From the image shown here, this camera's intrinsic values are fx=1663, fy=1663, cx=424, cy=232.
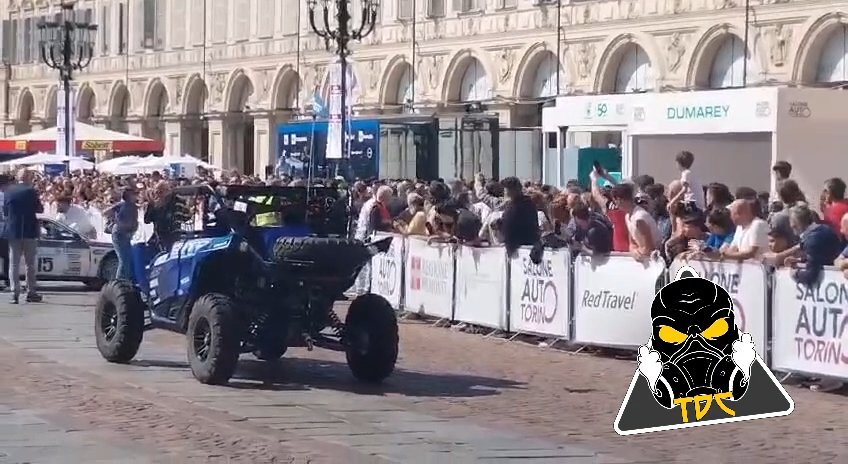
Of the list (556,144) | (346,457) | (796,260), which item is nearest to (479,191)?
(556,144)

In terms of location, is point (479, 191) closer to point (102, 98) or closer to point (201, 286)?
point (201, 286)

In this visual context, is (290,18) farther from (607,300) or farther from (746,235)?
(746,235)

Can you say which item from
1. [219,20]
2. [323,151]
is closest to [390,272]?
[323,151]

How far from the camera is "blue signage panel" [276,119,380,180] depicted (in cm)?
3806

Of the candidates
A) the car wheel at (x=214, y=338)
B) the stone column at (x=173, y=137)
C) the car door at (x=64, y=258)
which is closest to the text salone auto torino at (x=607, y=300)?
the car wheel at (x=214, y=338)

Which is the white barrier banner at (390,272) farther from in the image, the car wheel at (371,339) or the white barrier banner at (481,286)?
the car wheel at (371,339)

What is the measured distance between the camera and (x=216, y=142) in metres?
60.8

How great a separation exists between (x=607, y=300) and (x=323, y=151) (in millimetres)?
24030

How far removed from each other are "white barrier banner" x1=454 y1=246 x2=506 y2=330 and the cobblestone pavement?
4.97ft

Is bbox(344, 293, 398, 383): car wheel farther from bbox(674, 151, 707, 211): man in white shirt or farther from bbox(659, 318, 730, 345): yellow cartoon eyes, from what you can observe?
bbox(659, 318, 730, 345): yellow cartoon eyes

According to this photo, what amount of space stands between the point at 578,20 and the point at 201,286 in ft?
100.0

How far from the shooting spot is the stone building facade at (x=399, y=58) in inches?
1486

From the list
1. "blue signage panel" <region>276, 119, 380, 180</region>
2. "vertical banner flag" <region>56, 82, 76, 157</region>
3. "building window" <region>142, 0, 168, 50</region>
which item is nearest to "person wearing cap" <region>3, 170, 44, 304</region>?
"blue signage panel" <region>276, 119, 380, 180</region>

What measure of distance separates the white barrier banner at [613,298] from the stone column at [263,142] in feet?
132
